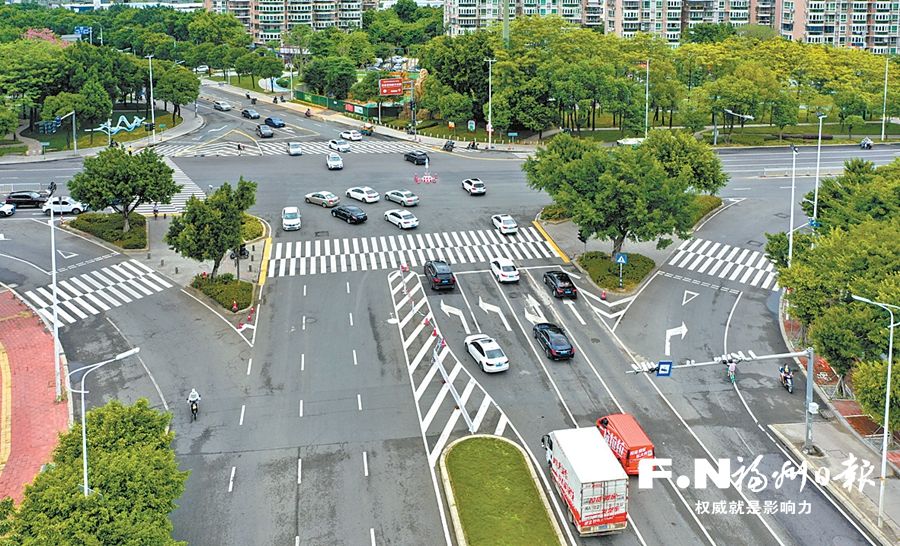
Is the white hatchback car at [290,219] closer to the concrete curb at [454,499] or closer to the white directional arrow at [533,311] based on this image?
the white directional arrow at [533,311]

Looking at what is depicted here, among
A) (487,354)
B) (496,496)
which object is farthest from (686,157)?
(496,496)

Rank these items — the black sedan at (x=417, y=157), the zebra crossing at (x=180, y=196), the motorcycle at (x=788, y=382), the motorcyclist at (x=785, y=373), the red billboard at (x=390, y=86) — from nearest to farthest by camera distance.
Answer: the motorcycle at (x=788, y=382), the motorcyclist at (x=785, y=373), the zebra crossing at (x=180, y=196), the black sedan at (x=417, y=157), the red billboard at (x=390, y=86)

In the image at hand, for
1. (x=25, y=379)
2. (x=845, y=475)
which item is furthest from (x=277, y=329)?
(x=845, y=475)

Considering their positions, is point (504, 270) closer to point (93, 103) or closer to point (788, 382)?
point (788, 382)

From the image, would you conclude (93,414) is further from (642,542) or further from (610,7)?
(610,7)

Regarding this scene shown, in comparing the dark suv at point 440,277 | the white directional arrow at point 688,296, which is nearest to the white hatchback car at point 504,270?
the dark suv at point 440,277

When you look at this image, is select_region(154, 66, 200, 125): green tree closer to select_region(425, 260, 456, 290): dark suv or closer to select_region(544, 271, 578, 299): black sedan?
select_region(425, 260, 456, 290): dark suv
